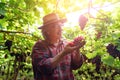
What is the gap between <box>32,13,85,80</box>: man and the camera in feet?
13.2

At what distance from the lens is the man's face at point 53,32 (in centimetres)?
401

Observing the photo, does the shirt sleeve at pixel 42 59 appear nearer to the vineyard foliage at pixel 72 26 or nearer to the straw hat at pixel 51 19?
the straw hat at pixel 51 19

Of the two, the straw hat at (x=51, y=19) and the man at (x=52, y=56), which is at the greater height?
the straw hat at (x=51, y=19)

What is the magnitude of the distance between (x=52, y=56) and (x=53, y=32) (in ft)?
1.08

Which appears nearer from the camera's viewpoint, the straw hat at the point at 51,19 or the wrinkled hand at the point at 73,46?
the wrinkled hand at the point at 73,46

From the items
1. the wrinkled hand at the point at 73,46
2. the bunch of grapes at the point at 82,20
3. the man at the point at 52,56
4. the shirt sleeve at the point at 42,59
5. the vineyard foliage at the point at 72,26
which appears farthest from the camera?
the man at the point at 52,56

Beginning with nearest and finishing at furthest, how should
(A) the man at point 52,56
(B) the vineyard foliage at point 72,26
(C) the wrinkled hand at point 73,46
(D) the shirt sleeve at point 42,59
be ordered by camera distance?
(B) the vineyard foliage at point 72,26 < (C) the wrinkled hand at point 73,46 < (D) the shirt sleeve at point 42,59 < (A) the man at point 52,56

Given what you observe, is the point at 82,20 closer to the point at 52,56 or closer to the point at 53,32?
the point at 53,32

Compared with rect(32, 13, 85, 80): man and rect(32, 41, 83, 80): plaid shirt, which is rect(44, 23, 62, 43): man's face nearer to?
rect(32, 13, 85, 80): man

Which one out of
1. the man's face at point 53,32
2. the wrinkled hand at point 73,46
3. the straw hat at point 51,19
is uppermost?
the straw hat at point 51,19

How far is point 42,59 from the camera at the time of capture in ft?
13.4

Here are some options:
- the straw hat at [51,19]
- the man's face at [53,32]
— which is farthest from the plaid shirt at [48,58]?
the straw hat at [51,19]

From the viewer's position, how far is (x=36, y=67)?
421cm

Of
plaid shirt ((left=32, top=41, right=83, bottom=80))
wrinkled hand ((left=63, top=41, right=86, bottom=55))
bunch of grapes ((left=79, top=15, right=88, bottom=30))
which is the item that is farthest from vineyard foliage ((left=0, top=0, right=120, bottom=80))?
plaid shirt ((left=32, top=41, right=83, bottom=80))
